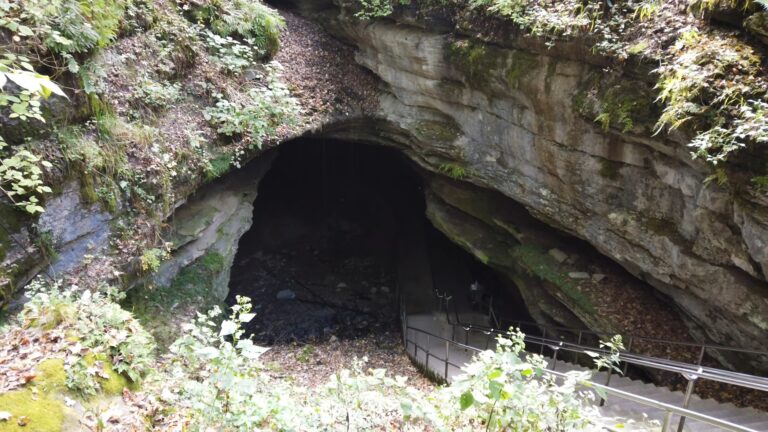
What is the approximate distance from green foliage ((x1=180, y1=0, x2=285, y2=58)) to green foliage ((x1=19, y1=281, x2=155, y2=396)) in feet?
20.3

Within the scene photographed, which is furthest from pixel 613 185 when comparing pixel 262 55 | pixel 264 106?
pixel 262 55

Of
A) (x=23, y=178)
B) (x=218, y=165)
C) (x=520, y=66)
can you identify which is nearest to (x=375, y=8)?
(x=520, y=66)

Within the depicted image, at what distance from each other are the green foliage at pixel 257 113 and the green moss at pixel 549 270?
19.8ft

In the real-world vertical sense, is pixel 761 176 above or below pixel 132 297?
above

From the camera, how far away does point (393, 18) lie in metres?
10.2

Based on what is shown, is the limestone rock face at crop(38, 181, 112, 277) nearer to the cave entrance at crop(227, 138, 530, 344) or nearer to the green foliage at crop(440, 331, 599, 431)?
the green foliage at crop(440, 331, 599, 431)

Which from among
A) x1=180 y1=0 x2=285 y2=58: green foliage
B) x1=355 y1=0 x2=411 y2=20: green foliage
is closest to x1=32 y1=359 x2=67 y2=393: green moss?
x1=180 y1=0 x2=285 y2=58: green foliage

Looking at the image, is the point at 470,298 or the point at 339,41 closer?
the point at 339,41

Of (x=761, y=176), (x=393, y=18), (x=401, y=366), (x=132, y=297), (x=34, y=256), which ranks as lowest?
(x=401, y=366)

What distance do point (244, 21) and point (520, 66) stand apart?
586 cm

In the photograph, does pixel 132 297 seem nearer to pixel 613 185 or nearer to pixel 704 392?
pixel 613 185

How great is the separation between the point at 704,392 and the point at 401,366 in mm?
5754

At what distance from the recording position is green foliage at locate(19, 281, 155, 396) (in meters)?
3.98

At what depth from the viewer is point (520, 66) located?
8133mm
